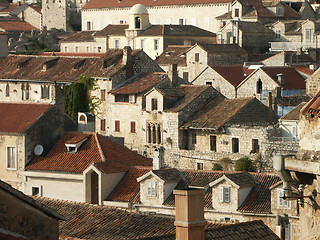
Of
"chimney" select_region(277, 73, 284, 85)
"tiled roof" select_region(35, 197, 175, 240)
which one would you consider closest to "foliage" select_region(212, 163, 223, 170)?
"chimney" select_region(277, 73, 284, 85)

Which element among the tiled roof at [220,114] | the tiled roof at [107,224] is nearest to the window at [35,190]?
the tiled roof at [220,114]

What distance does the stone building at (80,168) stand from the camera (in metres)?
43.2

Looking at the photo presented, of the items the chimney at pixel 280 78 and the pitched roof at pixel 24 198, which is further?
the chimney at pixel 280 78

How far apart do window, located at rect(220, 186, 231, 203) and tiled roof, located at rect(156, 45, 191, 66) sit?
44994mm

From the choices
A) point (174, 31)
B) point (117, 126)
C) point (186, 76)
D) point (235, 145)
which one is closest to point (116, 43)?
point (174, 31)

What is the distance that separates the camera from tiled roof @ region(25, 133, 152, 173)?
44.3 meters

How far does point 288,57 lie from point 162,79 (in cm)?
1809

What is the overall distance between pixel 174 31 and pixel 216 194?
61.2 meters

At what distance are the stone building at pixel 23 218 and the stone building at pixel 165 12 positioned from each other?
305 ft

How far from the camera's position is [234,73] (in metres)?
75.1

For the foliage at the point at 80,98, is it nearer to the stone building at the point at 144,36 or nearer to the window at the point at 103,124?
the window at the point at 103,124

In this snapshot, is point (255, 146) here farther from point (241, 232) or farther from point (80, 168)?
point (241, 232)

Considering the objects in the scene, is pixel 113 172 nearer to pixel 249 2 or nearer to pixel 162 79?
pixel 162 79

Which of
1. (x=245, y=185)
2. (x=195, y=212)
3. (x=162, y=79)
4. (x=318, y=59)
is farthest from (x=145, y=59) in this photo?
(x=195, y=212)
